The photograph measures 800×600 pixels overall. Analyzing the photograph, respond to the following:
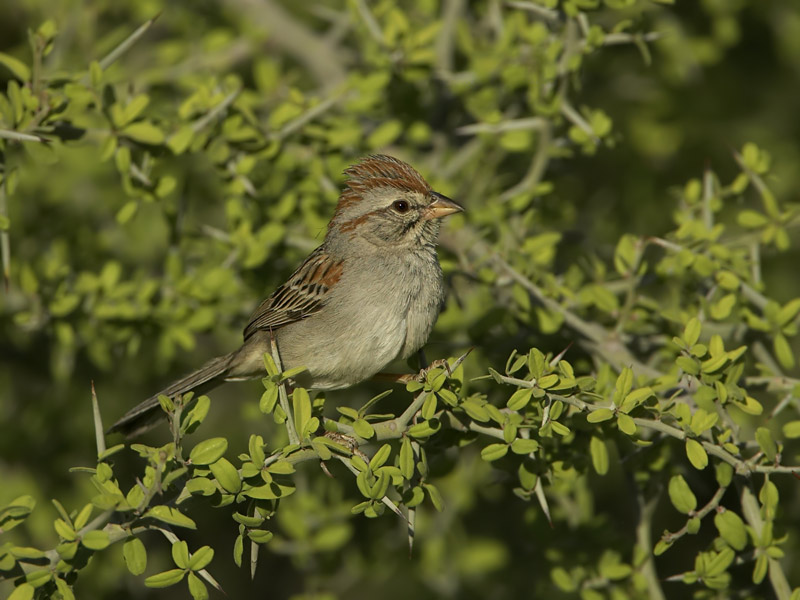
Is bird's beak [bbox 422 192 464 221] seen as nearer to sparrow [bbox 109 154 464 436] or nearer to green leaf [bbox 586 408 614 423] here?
sparrow [bbox 109 154 464 436]

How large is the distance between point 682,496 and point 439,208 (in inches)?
81.0

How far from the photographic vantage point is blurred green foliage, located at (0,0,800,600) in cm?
326

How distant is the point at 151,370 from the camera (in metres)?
6.46

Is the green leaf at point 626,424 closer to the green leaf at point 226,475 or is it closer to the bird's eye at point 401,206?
the green leaf at point 226,475

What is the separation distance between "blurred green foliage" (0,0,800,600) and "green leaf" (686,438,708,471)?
0.01m

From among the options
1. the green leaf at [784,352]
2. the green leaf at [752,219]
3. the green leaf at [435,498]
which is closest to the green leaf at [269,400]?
the green leaf at [435,498]

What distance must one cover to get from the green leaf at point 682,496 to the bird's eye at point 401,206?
83.9 inches

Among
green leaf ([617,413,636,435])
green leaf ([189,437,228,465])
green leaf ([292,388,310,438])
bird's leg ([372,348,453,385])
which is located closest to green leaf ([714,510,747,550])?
green leaf ([617,413,636,435])

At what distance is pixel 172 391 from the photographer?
4.98 meters

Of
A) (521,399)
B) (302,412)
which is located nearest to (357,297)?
(302,412)

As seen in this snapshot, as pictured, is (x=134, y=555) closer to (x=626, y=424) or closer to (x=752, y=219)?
(x=626, y=424)

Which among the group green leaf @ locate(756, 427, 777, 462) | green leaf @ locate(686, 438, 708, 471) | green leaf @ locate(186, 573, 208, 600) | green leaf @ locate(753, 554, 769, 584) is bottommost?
green leaf @ locate(753, 554, 769, 584)

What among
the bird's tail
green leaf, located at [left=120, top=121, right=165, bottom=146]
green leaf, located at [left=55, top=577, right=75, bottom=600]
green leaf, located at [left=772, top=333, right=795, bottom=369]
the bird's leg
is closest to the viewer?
green leaf, located at [left=55, top=577, right=75, bottom=600]

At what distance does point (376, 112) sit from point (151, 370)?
8.70 feet
